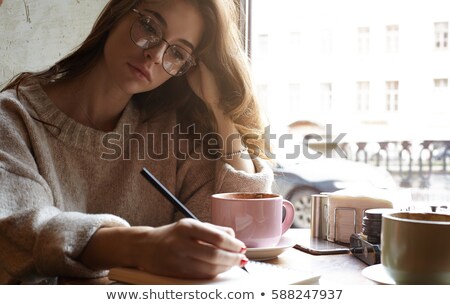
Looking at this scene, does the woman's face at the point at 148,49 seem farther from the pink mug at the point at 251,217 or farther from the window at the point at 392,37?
the window at the point at 392,37

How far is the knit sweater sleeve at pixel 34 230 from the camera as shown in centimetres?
66

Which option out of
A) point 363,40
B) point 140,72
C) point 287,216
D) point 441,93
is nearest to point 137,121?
point 140,72

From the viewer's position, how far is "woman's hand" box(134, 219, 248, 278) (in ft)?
2.00

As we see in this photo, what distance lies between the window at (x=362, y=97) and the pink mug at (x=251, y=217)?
3.95m

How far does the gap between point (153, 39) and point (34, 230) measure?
53 cm

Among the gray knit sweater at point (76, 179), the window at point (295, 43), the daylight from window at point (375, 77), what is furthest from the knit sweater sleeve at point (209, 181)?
the window at point (295, 43)

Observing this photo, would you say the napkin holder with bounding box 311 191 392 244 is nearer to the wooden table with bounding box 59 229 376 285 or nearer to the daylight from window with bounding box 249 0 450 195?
the wooden table with bounding box 59 229 376 285

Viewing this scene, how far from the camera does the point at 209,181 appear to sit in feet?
3.74

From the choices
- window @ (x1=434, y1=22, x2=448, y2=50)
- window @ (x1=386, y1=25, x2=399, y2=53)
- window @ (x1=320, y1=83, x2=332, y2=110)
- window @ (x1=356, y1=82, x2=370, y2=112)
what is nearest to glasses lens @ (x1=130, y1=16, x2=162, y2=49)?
window @ (x1=320, y1=83, x2=332, y2=110)

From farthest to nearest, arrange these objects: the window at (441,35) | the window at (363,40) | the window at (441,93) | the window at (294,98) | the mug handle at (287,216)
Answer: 1. the window at (441,93)
2. the window at (441,35)
3. the window at (363,40)
4. the window at (294,98)
5. the mug handle at (287,216)

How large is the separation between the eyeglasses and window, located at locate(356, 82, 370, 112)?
12.2 ft

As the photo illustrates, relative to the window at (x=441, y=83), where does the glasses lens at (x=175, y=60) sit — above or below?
below

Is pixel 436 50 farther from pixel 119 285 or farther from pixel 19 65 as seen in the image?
pixel 119 285

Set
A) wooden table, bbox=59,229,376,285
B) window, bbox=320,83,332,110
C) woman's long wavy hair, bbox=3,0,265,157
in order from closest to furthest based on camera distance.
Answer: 1. wooden table, bbox=59,229,376,285
2. woman's long wavy hair, bbox=3,0,265,157
3. window, bbox=320,83,332,110
